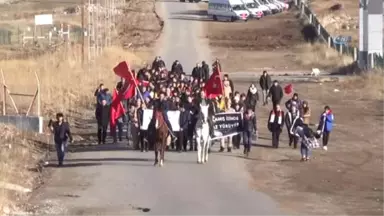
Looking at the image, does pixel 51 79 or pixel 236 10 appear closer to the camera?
pixel 51 79

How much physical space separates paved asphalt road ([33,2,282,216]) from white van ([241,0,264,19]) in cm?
5687

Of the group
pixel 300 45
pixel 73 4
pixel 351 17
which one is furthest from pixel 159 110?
pixel 73 4

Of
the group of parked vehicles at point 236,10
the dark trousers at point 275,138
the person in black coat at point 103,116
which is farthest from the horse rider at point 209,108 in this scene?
the group of parked vehicles at point 236,10

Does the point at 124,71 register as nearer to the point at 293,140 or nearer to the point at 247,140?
the point at 247,140

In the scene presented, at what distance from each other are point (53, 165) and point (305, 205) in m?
8.68

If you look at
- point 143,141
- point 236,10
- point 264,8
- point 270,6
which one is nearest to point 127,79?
point 143,141

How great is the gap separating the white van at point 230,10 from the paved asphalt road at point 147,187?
54.9m

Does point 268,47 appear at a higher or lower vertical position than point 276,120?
higher

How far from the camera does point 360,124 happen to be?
40125mm

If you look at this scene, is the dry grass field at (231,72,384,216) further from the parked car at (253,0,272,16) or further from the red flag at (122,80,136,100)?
the parked car at (253,0,272,16)

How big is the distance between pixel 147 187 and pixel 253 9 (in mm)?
65436

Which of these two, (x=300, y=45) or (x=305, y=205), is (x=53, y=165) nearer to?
(x=305, y=205)

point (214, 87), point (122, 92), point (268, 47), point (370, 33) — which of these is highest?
point (370, 33)

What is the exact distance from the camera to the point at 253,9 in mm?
89062
